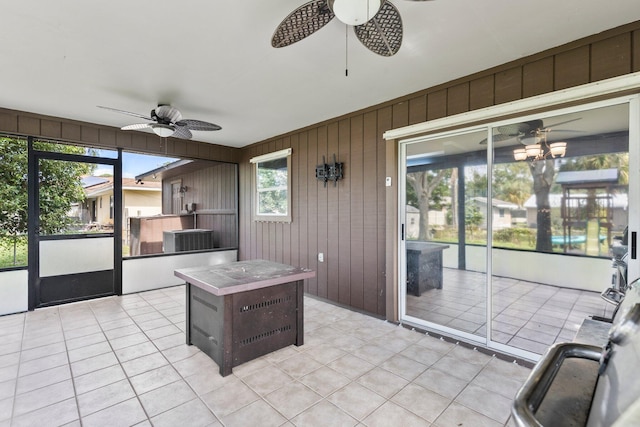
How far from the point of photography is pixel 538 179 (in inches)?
128

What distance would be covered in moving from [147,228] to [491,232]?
518 cm

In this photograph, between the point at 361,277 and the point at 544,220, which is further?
the point at 361,277

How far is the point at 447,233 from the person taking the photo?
322 cm

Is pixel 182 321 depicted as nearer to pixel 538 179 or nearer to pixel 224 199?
pixel 224 199

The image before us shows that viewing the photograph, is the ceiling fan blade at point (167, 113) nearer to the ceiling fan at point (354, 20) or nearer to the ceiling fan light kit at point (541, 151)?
the ceiling fan at point (354, 20)

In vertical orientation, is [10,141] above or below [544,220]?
above

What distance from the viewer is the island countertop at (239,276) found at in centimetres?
236

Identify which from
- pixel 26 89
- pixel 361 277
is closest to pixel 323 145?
pixel 361 277

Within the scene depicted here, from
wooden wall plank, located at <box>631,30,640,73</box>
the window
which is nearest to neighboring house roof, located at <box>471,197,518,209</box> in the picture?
wooden wall plank, located at <box>631,30,640,73</box>

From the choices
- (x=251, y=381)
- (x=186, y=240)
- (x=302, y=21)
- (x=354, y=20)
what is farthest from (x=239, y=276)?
(x=186, y=240)

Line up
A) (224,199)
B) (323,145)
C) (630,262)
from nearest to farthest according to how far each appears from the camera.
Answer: (630,262) < (323,145) < (224,199)

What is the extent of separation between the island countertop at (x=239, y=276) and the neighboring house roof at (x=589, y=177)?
2687 mm

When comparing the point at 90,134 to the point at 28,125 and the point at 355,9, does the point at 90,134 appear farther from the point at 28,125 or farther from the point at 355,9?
the point at 355,9

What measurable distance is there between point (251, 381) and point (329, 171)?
8.91ft
